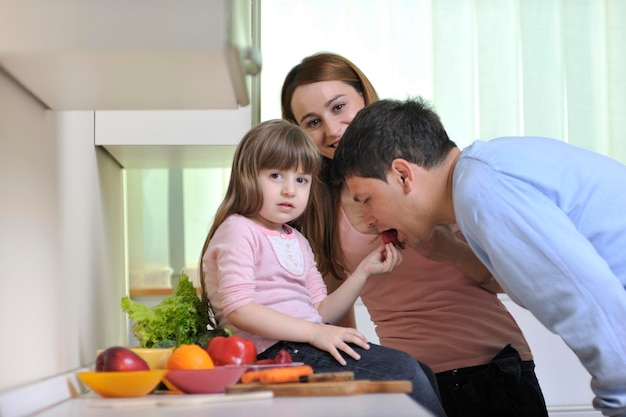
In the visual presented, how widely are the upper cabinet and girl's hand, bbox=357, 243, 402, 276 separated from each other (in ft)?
2.01

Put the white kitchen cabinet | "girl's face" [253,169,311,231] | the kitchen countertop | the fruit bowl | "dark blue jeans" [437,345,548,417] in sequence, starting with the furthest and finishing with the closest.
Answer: the white kitchen cabinet < "dark blue jeans" [437,345,548,417] < "girl's face" [253,169,311,231] < the fruit bowl < the kitchen countertop

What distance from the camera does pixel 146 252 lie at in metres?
2.99

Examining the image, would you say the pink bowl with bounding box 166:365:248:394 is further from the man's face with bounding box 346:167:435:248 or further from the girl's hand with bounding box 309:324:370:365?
the man's face with bounding box 346:167:435:248

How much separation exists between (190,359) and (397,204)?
1.78 feet

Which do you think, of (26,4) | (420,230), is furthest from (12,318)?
(420,230)

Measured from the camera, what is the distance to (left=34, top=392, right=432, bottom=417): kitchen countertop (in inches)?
33.1

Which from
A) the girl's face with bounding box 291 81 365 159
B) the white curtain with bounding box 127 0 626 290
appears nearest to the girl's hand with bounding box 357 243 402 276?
the girl's face with bounding box 291 81 365 159

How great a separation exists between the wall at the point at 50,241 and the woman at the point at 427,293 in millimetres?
493

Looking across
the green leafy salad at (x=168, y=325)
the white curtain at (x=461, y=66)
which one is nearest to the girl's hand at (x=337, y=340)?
the green leafy salad at (x=168, y=325)

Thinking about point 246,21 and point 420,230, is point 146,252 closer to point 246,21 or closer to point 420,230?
point 420,230

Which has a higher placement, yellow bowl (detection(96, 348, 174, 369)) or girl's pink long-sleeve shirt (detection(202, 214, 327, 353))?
girl's pink long-sleeve shirt (detection(202, 214, 327, 353))

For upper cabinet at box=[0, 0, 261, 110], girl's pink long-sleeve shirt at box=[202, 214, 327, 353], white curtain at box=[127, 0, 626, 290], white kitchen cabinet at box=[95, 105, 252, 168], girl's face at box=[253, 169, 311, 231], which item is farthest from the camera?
white curtain at box=[127, 0, 626, 290]

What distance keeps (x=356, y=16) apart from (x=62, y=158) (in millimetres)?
1757

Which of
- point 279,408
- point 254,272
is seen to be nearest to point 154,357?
point 254,272
